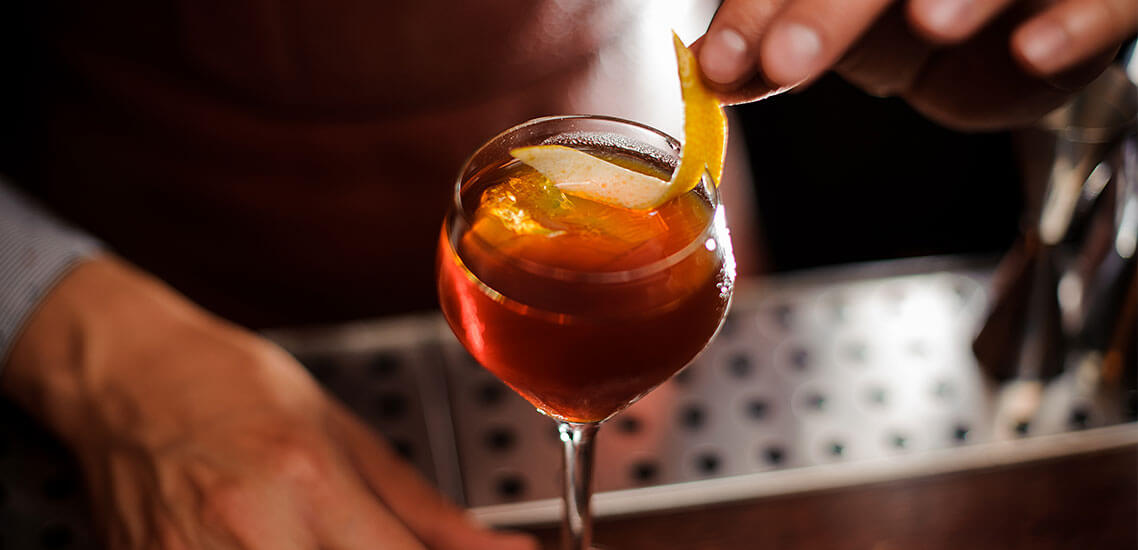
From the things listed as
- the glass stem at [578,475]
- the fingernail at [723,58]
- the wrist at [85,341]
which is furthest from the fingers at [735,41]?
the wrist at [85,341]

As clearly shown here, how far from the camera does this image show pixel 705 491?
1.12m

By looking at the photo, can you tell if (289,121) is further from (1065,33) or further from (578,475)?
(1065,33)

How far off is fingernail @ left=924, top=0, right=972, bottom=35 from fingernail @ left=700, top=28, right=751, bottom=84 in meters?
0.17

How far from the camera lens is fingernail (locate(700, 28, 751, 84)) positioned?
0.85 meters

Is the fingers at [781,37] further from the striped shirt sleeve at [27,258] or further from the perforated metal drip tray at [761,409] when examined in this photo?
the striped shirt sleeve at [27,258]

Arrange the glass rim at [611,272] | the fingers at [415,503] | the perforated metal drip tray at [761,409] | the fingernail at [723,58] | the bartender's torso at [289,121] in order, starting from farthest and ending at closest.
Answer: the bartender's torso at [289,121] → the perforated metal drip tray at [761,409] → the fingers at [415,503] → the fingernail at [723,58] → the glass rim at [611,272]

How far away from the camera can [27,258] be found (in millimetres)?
1184

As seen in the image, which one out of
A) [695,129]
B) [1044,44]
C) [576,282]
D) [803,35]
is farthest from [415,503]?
[1044,44]

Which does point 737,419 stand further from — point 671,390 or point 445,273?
point 445,273

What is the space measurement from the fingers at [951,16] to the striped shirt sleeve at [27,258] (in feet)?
3.34

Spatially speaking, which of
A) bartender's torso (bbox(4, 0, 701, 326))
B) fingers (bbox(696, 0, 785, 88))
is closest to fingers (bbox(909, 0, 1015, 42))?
fingers (bbox(696, 0, 785, 88))

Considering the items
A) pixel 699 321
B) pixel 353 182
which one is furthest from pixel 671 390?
pixel 353 182

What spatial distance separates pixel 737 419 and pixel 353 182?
674 mm

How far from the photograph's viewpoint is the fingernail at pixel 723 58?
2.77 ft
